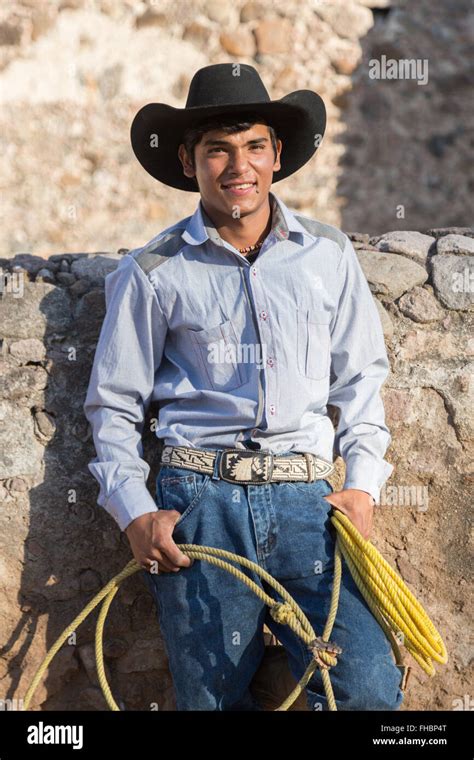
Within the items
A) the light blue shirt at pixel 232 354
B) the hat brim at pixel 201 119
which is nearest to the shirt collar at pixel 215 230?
the light blue shirt at pixel 232 354

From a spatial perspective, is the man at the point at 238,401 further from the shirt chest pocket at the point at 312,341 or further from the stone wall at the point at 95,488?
the stone wall at the point at 95,488

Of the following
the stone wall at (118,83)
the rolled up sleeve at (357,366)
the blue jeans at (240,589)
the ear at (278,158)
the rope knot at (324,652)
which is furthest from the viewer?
the stone wall at (118,83)

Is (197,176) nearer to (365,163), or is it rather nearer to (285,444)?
(285,444)

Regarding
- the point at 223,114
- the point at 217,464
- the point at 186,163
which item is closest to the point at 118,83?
the point at 186,163

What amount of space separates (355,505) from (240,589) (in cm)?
35

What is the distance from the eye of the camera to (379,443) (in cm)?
248

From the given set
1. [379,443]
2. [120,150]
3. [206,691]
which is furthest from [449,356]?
[120,150]

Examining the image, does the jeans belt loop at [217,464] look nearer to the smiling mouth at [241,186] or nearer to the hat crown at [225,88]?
the smiling mouth at [241,186]

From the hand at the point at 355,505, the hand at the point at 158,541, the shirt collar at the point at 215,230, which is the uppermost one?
the shirt collar at the point at 215,230

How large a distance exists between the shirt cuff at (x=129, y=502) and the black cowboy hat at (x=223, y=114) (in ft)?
2.86

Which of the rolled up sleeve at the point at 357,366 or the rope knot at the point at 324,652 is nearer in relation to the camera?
the rope knot at the point at 324,652

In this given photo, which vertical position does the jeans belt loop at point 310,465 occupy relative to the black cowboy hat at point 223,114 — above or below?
below

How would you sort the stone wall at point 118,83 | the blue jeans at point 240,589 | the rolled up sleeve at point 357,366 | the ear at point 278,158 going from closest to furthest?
1. the blue jeans at point 240,589
2. the rolled up sleeve at point 357,366
3. the ear at point 278,158
4. the stone wall at point 118,83

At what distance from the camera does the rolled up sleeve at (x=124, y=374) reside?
2.42 metres
